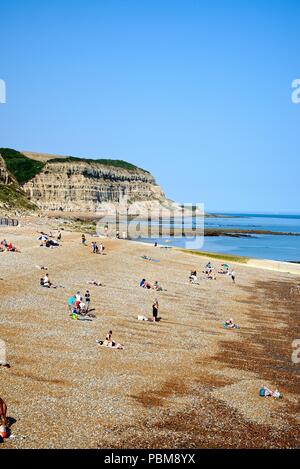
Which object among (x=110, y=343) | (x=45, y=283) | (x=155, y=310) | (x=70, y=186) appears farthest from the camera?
(x=70, y=186)

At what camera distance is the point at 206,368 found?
20250mm

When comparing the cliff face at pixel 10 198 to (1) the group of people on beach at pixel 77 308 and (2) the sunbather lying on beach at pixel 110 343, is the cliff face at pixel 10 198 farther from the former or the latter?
(2) the sunbather lying on beach at pixel 110 343

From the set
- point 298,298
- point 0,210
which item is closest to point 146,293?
point 298,298

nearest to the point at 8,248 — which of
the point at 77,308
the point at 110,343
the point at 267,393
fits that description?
the point at 77,308

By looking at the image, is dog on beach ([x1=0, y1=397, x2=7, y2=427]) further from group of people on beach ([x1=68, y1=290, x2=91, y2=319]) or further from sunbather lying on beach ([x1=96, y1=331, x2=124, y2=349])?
group of people on beach ([x1=68, y1=290, x2=91, y2=319])

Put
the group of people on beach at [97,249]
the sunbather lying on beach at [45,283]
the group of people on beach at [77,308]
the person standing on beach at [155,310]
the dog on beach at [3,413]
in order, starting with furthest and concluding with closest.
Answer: the group of people on beach at [97,249] < the sunbather lying on beach at [45,283] < the person standing on beach at [155,310] < the group of people on beach at [77,308] < the dog on beach at [3,413]

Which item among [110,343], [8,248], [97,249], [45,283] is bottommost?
[110,343]

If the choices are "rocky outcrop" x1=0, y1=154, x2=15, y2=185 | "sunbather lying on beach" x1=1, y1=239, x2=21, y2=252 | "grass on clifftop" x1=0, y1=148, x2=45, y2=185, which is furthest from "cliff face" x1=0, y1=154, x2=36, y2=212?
"grass on clifftop" x1=0, y1=148, x2=45, y2=185

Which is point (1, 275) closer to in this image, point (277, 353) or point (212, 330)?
point (212, 330)

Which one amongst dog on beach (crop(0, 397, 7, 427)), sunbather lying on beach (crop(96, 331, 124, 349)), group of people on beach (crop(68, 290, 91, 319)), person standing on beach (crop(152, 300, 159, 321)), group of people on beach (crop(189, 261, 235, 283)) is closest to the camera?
dog on beach (crop(0, 397, 7, 427))

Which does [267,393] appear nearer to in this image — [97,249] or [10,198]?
[97,249]

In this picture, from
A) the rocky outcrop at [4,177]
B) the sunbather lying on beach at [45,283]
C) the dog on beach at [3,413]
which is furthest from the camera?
the rocky outcrop at [4,177]

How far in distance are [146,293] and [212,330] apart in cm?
941

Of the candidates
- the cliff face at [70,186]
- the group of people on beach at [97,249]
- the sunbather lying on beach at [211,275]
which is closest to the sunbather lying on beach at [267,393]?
the sunbather lying on beach at [211,275]
